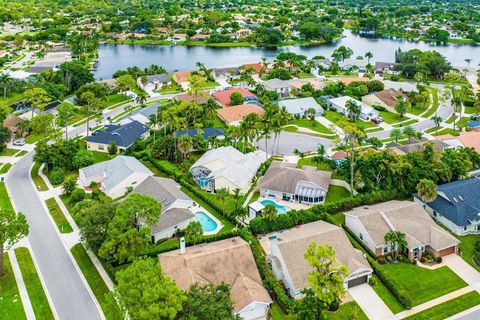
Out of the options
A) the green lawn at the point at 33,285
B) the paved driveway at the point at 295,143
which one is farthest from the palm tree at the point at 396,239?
the green lawn at the point at 33,285

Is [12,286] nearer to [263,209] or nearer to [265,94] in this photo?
[263,209]

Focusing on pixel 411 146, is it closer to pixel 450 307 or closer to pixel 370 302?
pixel 450 307

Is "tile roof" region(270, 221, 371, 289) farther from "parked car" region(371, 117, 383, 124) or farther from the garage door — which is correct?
"parked car" region(371, 117, 383, 124)

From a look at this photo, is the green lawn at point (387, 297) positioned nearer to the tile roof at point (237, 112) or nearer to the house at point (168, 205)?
the house at point (168, 205)

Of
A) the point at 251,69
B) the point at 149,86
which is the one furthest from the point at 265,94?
the point at 149,86

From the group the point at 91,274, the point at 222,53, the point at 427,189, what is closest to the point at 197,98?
the point at 427,189

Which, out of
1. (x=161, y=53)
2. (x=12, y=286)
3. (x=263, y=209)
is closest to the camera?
(x=12, y=286)

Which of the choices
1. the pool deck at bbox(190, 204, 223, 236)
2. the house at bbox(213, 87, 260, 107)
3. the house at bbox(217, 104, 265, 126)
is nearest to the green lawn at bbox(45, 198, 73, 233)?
the pool deck at bbox(190, 204, 223, 236)
